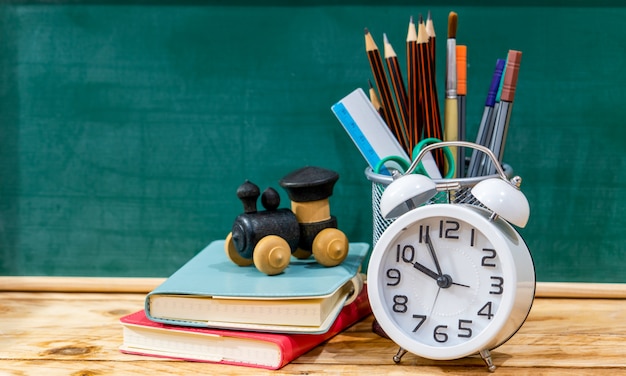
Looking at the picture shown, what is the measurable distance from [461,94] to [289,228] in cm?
25

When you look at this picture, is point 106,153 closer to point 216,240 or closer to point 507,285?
point 216,240

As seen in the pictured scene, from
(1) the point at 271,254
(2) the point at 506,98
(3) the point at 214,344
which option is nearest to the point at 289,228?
(1) the point at 271,254

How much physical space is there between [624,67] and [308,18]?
0.40m

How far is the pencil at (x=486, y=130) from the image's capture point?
2.73ft

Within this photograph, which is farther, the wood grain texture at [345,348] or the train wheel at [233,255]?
the train wheel at [233,255]

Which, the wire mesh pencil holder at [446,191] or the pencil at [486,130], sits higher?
the pencil at [486,130]

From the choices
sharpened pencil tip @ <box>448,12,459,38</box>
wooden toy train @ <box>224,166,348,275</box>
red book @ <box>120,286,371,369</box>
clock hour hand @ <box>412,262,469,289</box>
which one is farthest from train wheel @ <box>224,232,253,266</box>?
sharpened pencil tip @ <box>448,12,459,38</box>

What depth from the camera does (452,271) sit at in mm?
721

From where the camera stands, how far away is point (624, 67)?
Result: 0.93 m

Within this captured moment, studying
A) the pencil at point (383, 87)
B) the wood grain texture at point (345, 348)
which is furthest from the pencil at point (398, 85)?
the wood grain texture at point (345, 348)

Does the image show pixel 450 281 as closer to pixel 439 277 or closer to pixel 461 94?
pixel 439 277

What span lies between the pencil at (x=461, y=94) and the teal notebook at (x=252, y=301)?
18 centimetres

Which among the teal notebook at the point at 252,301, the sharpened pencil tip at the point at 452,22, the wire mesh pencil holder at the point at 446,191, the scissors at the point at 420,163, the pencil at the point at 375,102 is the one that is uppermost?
the sharpened pencil tip at the point at 452,22

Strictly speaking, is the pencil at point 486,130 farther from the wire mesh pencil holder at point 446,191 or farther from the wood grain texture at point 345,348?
the wood grain texture at point 345,348
